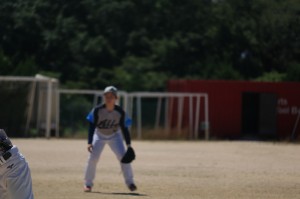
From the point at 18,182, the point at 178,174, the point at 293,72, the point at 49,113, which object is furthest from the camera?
the point at 293,72

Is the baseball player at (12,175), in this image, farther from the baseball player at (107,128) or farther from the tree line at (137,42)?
the tree line at (137,42)

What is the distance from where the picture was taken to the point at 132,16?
5194 centimetres

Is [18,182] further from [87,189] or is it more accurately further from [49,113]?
[49,113]

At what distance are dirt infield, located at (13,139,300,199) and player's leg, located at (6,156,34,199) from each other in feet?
13.1

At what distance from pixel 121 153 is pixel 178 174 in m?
2.99

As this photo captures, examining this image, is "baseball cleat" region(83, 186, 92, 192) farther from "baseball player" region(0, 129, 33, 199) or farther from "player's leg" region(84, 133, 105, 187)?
"baseball player" region(0, 129, 33, 199)

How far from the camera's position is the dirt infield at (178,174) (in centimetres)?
1284

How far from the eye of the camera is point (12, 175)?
26.8 ft

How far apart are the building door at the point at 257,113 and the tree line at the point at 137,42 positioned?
7.96 feet

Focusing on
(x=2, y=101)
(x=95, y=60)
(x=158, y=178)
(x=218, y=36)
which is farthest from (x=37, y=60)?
(x=158, y=178)

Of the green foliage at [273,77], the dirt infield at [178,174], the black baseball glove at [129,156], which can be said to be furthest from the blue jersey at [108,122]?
the green foliage at [273,77]

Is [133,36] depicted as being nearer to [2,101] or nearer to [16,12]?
[16,12]

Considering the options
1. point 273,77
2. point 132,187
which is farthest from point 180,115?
point 132,187

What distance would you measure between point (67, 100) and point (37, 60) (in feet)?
39.6
